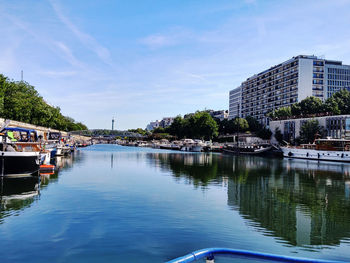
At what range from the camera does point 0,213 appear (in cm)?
1819

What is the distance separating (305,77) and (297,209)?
399 feet

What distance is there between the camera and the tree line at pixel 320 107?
340 feet

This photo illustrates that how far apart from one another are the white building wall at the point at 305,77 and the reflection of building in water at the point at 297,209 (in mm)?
105689

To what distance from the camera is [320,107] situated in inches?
4341

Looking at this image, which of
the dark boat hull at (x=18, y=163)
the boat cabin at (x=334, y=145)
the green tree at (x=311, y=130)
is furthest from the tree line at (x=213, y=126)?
the dark boat hull at (x=18, y=163)

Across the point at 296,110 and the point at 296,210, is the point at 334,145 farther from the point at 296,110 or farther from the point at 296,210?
the point at 296,210

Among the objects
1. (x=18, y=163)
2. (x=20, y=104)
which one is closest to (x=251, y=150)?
(x=20, y=104)

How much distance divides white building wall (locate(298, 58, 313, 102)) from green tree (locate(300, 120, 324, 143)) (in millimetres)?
33871

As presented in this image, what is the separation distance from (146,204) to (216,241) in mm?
8440

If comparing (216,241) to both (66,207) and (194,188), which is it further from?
(194,188)

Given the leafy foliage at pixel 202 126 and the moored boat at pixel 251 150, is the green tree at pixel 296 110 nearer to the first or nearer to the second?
the moored boat at pixel 251 150

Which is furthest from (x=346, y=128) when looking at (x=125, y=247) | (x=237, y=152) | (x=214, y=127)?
(x=125, y=247)

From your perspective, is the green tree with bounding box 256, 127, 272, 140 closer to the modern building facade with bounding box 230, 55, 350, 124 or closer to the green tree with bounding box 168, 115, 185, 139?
the modern building facade with bounding box 230, 55, 350, 124

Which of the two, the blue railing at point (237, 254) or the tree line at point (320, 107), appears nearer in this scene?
the blue railing at point (237, 254)
